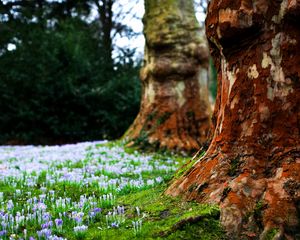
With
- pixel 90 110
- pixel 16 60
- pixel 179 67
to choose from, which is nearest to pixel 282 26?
pixel 179 67

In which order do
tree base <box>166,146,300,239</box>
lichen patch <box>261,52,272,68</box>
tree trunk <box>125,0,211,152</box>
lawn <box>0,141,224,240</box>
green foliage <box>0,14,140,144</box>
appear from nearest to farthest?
1. tree base <box>166,146,300,239</box>
2. lawn <box>0,141,224,240</box>
3. lichen patch <box>261,52,272,68</box>
4. tree trunk <box>125,0,211,152</box>
5. green foliage <box>0,14,140,144</box>

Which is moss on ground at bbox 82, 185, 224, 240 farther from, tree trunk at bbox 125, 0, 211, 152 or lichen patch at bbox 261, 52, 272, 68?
tree trunk at bbox 125, 0, 211, 152

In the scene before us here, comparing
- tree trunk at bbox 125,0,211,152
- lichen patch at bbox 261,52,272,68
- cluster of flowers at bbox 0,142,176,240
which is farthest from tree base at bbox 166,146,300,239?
tree trunk at bbox 125,0,211,152

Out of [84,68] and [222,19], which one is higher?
[84,68]

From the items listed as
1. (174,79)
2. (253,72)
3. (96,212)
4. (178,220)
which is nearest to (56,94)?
(174,79)

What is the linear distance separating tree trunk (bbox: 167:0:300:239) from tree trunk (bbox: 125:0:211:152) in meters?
6.82

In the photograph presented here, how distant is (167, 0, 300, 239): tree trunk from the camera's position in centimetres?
350

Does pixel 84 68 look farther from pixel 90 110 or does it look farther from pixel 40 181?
pixel 40 181

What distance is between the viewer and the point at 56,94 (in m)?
19.3

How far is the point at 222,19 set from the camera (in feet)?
13.5

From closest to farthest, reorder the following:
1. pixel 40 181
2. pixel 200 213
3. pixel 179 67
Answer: pixel 200 213
pixel 40 181
pixel 179 67

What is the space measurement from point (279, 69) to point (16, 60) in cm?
1781

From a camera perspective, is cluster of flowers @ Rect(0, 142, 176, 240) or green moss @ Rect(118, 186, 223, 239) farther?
cluster of flowers @ Rect(0, 142, 176, 240)

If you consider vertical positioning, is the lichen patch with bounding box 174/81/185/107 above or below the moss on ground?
above
